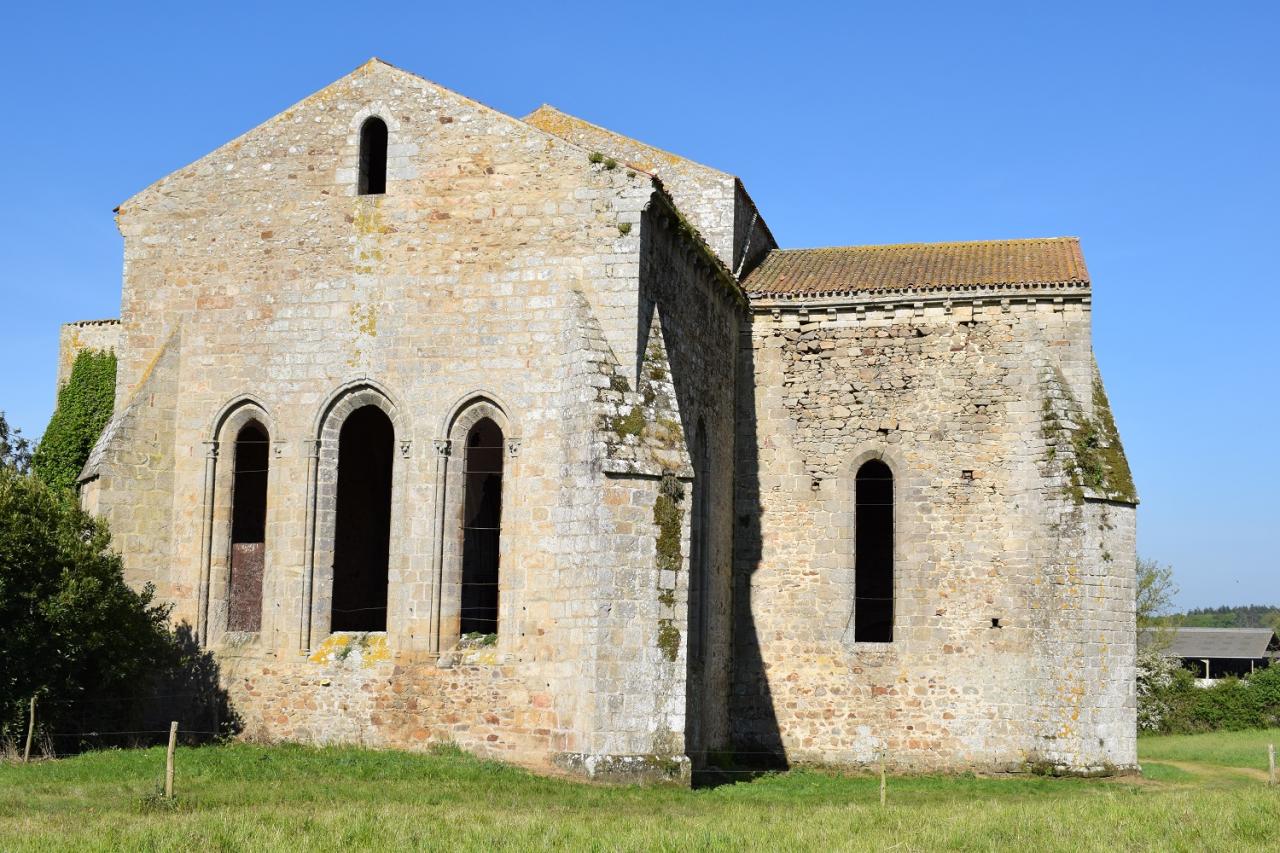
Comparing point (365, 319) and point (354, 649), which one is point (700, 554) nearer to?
point (354, 649)

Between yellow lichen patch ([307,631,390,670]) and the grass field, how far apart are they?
1.28m

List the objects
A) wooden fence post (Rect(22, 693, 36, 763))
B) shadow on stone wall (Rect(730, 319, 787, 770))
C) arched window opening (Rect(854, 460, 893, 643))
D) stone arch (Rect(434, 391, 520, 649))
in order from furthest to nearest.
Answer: arched window opening (Rect(854, 460, 893, 643)) < shadow on stone wall (Rect(730, 319, 787, 770)) < stone arch (Rect(434, 391, 520, 649)) < wooden fence post (Rect(22, 693, 36, 763))

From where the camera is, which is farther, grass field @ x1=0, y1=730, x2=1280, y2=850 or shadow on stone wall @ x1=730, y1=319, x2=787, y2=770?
shadow on stone wall @ x1=730, y1=319, x2=787, y2=770

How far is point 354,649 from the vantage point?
18578mm

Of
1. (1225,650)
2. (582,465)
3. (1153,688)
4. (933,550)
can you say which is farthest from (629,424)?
(1225,650)

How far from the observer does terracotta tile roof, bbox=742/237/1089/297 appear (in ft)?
73.9

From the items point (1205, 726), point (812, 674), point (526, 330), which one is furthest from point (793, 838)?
point (1205, 726)

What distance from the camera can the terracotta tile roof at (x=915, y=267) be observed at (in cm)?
2253

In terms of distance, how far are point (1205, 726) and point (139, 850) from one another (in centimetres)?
3463

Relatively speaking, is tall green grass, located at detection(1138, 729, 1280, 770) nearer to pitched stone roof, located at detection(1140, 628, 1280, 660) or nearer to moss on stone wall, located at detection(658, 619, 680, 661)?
moss on stone wall, located at detection(658, 619, 680, 661)

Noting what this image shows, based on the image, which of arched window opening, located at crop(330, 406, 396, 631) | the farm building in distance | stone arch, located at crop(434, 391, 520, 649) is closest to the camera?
stone arch, located at crop(434, 391, 520, 649)

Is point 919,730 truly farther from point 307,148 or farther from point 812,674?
point 307,148

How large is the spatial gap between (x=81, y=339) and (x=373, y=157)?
309 inches

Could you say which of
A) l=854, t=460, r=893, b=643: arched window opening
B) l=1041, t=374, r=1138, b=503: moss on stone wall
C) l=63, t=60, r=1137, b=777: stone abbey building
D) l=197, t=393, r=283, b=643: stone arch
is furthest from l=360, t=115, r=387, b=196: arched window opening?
l=1041, t=374, r=1138, b=503: moss on stone wall
